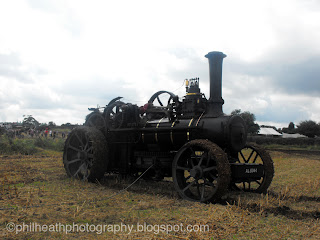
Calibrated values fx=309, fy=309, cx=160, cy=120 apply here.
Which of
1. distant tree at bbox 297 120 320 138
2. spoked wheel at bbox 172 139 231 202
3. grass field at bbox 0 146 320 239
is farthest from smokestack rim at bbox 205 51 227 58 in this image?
distant tree at bbox 297 120 320 138

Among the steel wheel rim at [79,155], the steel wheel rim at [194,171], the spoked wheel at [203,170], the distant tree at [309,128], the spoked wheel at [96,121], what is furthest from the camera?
the distant tree at [309,128]

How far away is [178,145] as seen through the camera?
325 inches

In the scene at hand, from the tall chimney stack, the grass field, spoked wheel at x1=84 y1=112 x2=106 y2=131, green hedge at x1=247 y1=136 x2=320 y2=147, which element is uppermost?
the tall chimney stack

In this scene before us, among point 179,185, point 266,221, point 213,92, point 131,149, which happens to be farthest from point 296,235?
point 131,149

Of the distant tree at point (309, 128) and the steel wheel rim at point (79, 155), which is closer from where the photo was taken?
the steel wheel rim at point (79, 155)

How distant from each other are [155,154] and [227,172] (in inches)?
111

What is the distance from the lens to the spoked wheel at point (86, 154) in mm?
9008

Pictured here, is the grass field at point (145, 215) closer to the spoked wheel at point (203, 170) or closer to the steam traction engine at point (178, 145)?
the spoked wheel at point (203, 170)

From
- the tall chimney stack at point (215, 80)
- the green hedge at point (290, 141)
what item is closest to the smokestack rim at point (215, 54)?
the tall chimney stack at point (215, 80)

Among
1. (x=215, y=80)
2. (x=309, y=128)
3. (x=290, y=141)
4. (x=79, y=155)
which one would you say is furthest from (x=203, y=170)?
(x=309, y=128)

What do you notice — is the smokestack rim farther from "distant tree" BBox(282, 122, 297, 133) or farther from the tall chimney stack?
"distant tree" BBox(282, 122, 297, 133)

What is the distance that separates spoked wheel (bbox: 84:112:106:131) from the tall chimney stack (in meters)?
3.81

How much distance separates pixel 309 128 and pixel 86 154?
229ft

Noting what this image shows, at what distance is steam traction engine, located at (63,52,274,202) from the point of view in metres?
7.04
